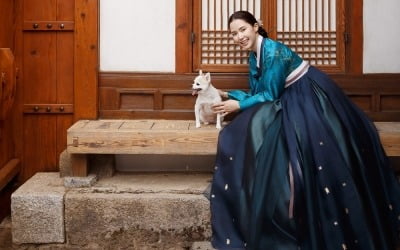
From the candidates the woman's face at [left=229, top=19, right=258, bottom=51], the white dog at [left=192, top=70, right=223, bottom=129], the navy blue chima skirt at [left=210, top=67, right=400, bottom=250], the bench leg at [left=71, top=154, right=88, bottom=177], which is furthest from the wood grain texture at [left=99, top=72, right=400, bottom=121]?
the navy blue chima skirt at [left=210, top=67, right=400, bottom=250]

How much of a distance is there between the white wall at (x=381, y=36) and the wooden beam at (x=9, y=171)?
3627mm

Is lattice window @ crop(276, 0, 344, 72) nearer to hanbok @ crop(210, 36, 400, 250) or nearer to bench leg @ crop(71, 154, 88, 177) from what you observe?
hanbok @ crop(210, 36, 400, 250)

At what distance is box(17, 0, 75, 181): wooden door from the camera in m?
5.96

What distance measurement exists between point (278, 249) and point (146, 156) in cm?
189

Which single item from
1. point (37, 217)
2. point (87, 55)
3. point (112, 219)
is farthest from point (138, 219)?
point (87, 55)

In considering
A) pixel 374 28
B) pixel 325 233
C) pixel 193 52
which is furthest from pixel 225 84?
pixel 325 233

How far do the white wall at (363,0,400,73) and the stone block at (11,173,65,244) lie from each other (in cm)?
325

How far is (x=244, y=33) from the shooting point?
16.8 feet

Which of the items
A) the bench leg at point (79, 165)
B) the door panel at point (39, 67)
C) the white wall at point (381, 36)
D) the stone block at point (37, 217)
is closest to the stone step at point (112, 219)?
the stone block at point (37, 217)

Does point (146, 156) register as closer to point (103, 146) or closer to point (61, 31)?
point (103, 146)

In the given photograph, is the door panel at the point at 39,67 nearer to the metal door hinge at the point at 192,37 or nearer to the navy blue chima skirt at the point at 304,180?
the metal door hinge at the point at 192,37

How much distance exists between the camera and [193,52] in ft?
19.3

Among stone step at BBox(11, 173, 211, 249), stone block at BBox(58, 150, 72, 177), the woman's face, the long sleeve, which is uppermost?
the woman's face

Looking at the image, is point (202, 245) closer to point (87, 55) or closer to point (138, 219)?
point (138, 219)
